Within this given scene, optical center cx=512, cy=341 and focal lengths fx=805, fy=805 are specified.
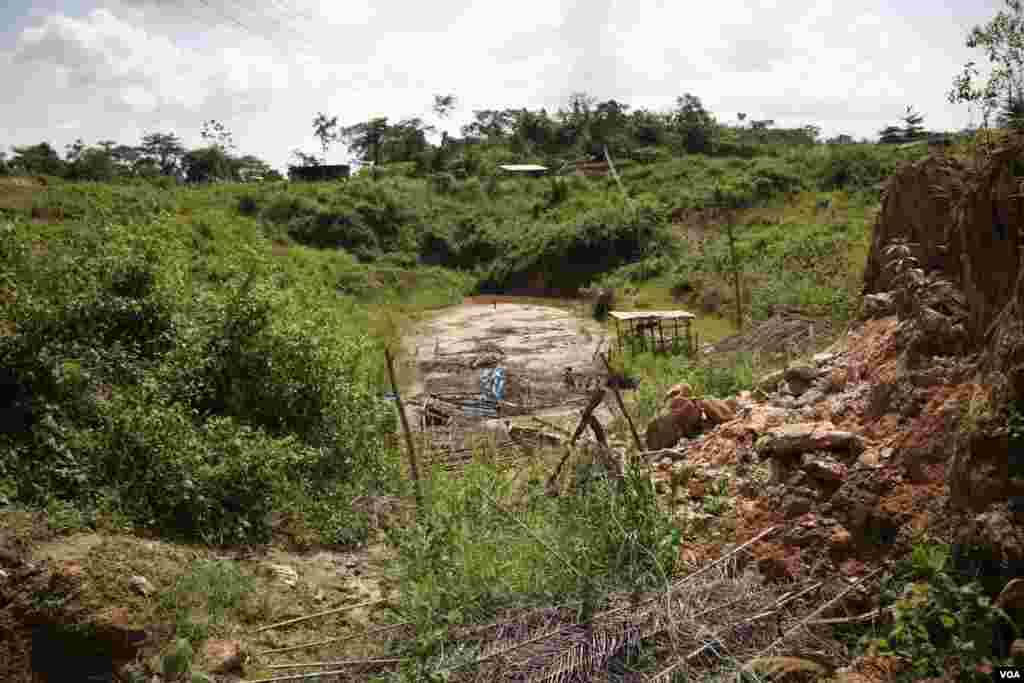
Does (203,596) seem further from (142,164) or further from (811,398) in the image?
(142,164)

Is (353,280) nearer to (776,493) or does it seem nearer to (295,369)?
(295,369)

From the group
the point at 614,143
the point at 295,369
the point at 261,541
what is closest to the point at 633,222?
the point at 614,143

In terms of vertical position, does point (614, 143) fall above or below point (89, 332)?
above

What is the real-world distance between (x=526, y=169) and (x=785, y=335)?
31.7 m

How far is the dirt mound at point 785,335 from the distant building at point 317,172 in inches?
1353

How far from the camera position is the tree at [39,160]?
31.5m

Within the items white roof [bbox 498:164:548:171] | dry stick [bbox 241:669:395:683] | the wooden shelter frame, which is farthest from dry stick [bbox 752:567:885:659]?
white roof [bbox 498:164:548:171]

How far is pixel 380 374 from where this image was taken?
43.3ft

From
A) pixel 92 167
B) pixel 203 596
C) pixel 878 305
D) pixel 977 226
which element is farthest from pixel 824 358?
pixel 92 167

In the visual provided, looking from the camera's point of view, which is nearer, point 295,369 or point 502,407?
point 295,369

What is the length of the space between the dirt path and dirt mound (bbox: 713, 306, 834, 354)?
2521mm

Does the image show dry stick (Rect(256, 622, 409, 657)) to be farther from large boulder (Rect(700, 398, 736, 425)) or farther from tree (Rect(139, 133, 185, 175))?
tree (Rect(139, 133, 185, 175))

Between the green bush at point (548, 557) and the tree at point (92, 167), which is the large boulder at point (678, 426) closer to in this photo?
the green bush at point (548, 557)

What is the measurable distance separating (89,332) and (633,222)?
24.8 meters
